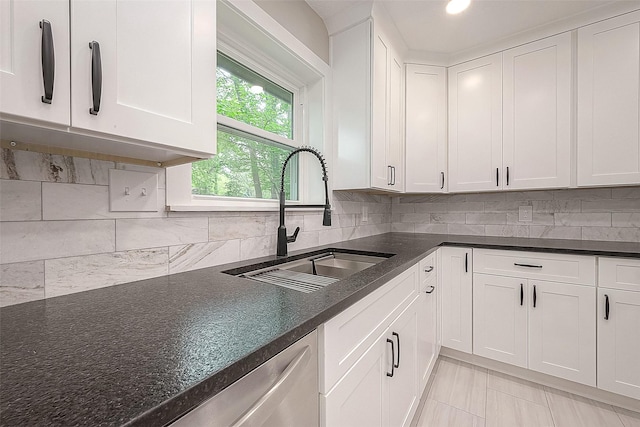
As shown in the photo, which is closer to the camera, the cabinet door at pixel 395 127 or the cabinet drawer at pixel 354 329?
A: the cabinet drawer at pixel 354 329

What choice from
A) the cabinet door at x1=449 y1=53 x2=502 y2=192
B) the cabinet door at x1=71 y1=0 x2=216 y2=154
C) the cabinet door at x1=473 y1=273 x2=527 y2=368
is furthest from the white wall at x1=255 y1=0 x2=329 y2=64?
the cabinet door at x1=473 y1=273 x2=527 y2=368

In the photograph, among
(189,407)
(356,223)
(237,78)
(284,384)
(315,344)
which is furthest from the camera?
(356,223)

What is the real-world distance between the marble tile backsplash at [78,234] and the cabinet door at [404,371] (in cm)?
86

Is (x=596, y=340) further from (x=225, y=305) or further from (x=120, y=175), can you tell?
(x=120, y=175)

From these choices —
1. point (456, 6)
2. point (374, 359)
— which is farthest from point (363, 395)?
point (456, 6)

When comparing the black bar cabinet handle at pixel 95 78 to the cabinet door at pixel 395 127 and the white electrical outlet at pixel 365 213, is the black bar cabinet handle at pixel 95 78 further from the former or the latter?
the white electrical outlet at pixel 365 213

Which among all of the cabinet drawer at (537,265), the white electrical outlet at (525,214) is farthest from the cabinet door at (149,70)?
the white electrical outlet at (525,214)

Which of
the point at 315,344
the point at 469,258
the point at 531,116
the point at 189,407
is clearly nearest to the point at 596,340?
the point at 469,258

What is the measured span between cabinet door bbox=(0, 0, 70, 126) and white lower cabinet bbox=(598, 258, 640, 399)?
248cm

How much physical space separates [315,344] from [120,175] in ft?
2.75

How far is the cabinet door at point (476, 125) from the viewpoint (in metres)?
2.21

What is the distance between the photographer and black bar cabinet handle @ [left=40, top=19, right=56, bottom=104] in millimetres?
526

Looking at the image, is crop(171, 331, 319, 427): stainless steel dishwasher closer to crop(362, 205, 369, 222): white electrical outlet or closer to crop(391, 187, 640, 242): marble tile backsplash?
crop(362, 205, 369, 222): white electrical outlet

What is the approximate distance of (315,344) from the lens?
2.26ft
